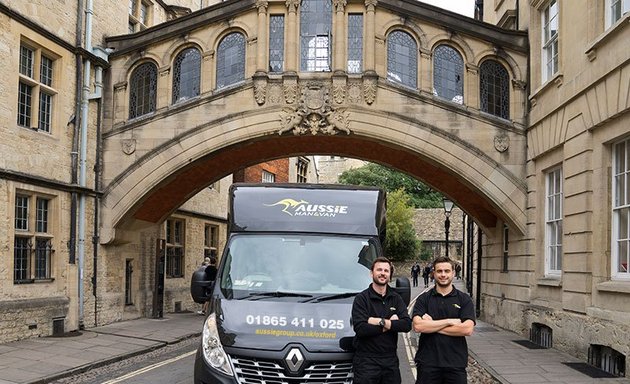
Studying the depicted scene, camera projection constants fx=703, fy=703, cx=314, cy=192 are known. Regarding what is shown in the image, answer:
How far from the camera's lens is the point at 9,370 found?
10.8 meters

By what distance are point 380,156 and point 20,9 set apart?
33.9ft

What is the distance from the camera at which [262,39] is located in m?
17.8

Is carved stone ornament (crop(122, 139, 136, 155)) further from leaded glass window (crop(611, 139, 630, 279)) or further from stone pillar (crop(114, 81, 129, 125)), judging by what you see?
leaded glass window (crop(611, 139, 630, 279))

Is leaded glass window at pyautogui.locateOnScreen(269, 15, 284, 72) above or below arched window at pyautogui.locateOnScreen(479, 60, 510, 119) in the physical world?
above

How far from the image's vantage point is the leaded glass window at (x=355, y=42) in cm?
1786

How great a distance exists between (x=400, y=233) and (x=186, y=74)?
41.6 meters

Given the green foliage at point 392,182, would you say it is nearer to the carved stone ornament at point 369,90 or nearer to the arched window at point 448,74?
the arched window at point 448,74

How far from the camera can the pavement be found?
34.9ft

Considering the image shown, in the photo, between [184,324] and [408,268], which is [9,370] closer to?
[184,324]

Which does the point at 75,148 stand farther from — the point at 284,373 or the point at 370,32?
the point at 284,373

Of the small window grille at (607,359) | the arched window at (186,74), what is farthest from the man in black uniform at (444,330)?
the arched window at (186,74)

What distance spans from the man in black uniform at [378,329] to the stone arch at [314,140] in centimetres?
1098

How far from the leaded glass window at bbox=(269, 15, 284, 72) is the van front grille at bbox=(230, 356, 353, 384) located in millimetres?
12270

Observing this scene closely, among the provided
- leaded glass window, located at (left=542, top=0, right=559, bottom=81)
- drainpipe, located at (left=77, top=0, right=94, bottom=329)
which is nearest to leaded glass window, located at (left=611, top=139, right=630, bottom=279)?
leaded glass window, located at (left=542, top=0, right=559, bottom=81)
